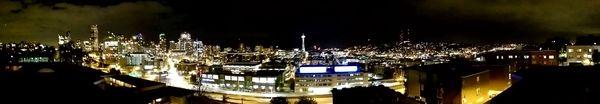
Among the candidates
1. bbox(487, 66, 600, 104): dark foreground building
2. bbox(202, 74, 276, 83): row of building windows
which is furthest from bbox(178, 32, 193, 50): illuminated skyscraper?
bbox(487, 66, 600, 104): dark foreground building

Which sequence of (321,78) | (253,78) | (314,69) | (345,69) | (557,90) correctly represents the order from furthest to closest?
(345,69) < (253,78) < (314,69) < (321,78) < (557,90)

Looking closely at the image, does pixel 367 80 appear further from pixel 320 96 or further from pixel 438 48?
pixel 438 48

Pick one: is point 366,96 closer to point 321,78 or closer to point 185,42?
point 321,78

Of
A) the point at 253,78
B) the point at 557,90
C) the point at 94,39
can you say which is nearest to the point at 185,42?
the point at 94,39

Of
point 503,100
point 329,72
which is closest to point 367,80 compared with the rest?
point 329,72

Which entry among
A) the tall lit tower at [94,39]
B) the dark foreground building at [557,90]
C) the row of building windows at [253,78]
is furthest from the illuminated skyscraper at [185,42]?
the dark foreground building at [557,90]

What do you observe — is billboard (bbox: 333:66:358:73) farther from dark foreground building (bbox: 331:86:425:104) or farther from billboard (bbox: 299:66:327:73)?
dark foreground building (bbox: 331:86:425:104)

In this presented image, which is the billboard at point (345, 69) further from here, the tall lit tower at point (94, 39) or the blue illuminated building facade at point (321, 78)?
the tall lit tower at point (94, 39)

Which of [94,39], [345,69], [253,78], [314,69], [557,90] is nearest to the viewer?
[557,90]
